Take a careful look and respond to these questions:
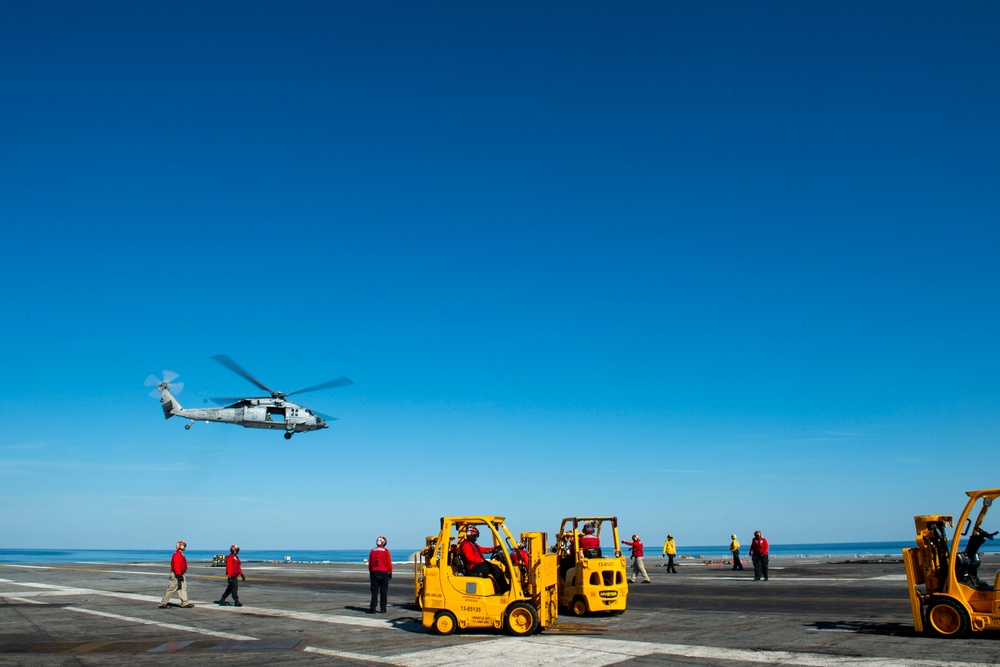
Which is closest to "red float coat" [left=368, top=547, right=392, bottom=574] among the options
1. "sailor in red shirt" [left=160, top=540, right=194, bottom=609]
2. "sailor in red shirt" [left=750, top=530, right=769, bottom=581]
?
"sailor in red shirt" [left=160, top=540, right=194, bottom=609]

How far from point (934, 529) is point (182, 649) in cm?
1220

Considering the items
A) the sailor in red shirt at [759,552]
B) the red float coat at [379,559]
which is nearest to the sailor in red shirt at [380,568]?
the red float coat at [379,559]

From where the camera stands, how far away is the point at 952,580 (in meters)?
11.3

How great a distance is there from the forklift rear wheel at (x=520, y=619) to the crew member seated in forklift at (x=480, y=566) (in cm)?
41

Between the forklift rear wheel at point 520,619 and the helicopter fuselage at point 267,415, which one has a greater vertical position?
the helicopter fuselage at point 267,415

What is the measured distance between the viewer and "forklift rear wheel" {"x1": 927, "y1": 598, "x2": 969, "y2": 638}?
438 inches

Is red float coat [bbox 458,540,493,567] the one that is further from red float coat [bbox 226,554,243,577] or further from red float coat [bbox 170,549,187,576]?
red float coat [bbox 170,549,187,576]

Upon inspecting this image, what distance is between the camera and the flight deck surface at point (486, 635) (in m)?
10.3

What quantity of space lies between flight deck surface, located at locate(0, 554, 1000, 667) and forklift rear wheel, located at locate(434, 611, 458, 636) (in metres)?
0.26

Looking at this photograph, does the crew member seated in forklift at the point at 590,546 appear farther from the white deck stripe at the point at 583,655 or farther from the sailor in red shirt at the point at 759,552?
the sailor in red shirt at the point at 759,552

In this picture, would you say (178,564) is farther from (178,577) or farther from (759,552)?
(759,552)

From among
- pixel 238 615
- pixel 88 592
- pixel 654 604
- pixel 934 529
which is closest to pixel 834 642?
pixel 934 529

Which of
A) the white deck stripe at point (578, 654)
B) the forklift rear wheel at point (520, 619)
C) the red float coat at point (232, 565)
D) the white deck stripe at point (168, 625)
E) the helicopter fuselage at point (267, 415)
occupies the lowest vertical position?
the white deck stripe at point (168, 625)

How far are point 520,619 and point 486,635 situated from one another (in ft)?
2.30
